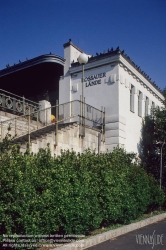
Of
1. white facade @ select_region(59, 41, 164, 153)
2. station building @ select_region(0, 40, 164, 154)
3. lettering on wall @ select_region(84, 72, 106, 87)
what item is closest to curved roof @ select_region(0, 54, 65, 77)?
station building @ select_region(0, 40, 164, 154)

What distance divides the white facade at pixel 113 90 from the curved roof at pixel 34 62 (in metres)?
0.70

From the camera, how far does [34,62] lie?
18172 millimetres

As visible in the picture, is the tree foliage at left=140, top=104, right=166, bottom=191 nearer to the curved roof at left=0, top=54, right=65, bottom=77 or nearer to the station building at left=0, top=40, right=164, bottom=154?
the station building at left=0, top=40, right=164, bottom=154

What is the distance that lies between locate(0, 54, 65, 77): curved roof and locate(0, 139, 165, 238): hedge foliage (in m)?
10.3

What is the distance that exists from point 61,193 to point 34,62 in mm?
14275

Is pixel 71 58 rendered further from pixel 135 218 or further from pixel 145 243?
pixel 145 243

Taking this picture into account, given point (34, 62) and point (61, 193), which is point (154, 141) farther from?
point (61, 193)

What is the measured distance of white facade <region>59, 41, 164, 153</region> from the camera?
1460 centimetres

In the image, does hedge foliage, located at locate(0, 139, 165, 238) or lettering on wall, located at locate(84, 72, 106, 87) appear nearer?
hedge foliage, located at locate(0, 139, 165, 238)

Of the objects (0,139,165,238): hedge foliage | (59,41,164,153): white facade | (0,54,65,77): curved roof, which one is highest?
(0,54,65,77): curved roof

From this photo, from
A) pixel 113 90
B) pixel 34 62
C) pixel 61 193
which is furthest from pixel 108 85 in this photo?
pixel 61 193

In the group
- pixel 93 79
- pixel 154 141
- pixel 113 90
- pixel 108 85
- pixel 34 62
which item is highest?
pixel 34 62

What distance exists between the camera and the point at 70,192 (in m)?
6.15

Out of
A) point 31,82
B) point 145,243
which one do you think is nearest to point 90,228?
point 145,243
